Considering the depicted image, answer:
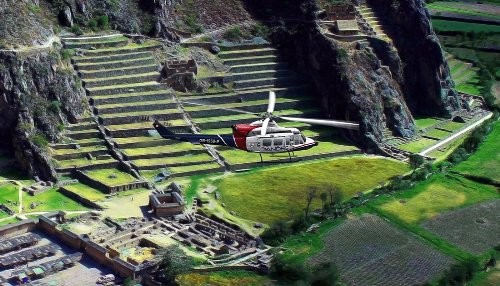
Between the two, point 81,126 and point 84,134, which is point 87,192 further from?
point 81,126

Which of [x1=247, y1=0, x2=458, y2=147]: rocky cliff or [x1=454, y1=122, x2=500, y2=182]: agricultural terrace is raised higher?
[x1=247, y1=0, x2=458, y2=147]: rocky cliff

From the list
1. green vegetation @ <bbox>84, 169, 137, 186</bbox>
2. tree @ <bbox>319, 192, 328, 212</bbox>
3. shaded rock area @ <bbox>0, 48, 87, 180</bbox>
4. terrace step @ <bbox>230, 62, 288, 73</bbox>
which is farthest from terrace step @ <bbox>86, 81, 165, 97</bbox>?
tree @ <bbox>319, 192, 328, 212</bbox>

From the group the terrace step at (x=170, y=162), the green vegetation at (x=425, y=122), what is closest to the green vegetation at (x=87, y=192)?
the terrace step at (x=170, y=162)

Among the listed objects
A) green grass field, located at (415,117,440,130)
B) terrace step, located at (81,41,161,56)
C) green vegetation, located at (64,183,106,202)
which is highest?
terrace step, located at (81,41,161,56)

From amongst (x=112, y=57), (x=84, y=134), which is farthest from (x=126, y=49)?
(x=84, y=134)

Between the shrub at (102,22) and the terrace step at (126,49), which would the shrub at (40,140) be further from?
the shrub at (102,22)

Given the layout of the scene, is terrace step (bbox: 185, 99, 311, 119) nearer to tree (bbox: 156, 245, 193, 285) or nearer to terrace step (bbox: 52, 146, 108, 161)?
terrace step (bbox: 52, 146, 108, 161)

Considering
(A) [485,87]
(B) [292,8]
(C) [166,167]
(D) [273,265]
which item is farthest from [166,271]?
(A) [485,87]
